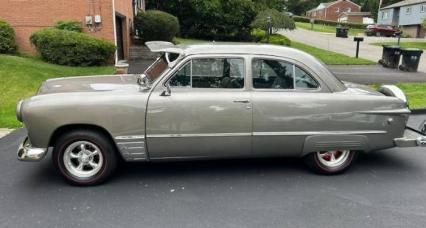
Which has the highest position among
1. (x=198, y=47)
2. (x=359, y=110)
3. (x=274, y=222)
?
(x=198, y=47)

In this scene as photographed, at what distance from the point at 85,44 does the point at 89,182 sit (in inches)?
404

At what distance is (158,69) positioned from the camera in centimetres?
476

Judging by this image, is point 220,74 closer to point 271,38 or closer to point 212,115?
point 212,115

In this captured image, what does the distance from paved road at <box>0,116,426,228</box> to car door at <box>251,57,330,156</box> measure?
1.61 feet

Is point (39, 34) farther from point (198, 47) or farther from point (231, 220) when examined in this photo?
point (231, 220)

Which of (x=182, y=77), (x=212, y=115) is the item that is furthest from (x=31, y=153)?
(x=212, y=115)

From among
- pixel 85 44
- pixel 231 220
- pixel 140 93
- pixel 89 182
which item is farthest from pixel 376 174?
pixel 85 44

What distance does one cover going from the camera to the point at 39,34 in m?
13.7

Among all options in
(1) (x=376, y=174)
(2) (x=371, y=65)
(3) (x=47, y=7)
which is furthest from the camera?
(2) (x=371, y=65)

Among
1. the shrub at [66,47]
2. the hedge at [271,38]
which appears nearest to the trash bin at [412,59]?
the hedge at [271,38]

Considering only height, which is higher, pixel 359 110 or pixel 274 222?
pixel 359 110

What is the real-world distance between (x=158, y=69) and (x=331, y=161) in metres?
2.41

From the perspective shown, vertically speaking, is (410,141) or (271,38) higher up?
(271,38)

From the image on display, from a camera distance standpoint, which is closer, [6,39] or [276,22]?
[6,39]
